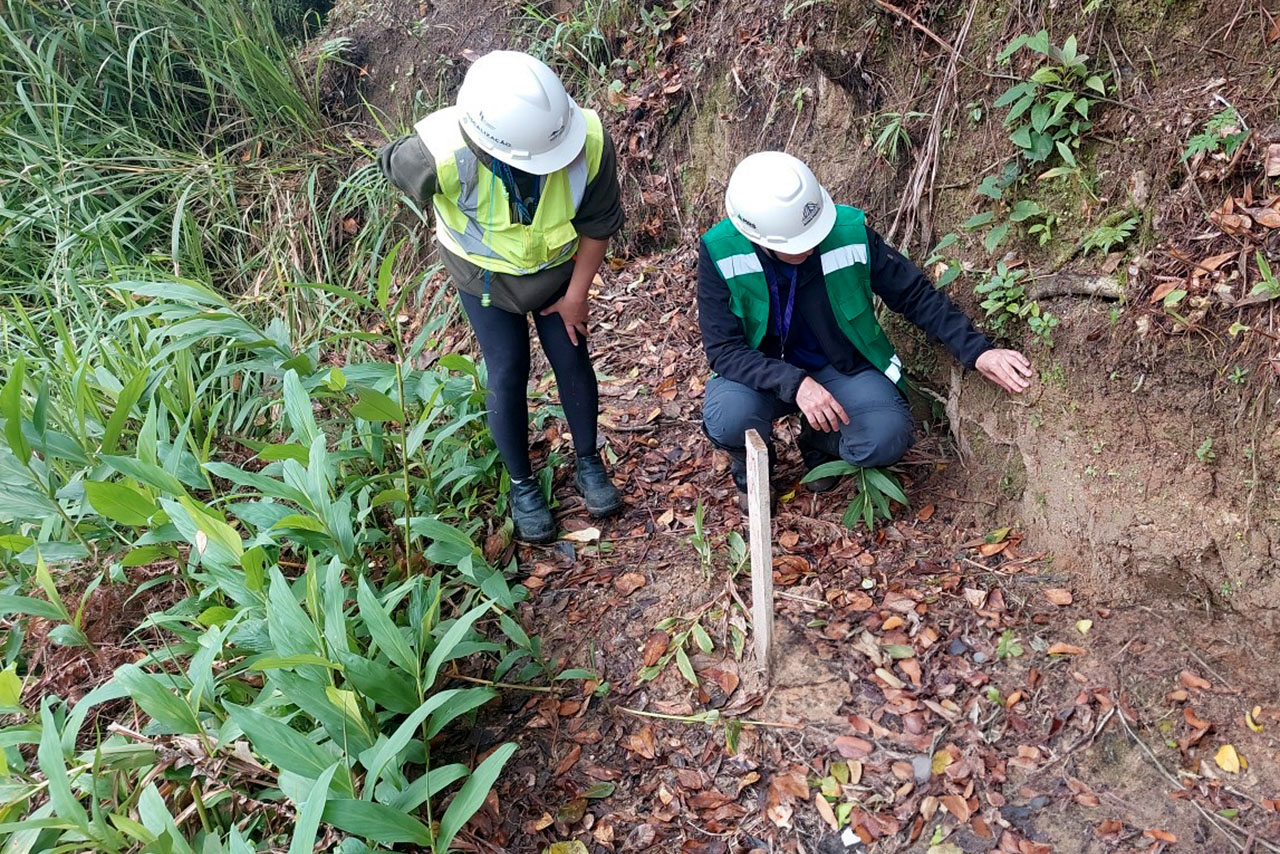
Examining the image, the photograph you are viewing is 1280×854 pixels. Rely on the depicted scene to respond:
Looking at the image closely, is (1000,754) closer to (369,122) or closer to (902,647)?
(902,647)

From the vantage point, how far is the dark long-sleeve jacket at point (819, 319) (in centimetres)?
228

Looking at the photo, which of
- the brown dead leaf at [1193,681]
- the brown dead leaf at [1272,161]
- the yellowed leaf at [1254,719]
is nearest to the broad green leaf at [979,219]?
the brown dead leaf at [1272,161]

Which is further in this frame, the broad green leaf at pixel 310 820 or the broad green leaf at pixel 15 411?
the broad green leaf at pixel 15 411

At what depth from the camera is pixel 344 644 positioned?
5.39ft

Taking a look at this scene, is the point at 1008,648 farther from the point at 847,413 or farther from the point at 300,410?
the point at 300,410

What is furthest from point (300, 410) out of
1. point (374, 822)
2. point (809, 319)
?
point (809, 319)

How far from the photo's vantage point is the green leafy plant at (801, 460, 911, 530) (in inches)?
94.9

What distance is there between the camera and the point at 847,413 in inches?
94.6

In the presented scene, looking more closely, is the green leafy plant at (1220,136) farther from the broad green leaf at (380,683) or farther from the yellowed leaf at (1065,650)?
the broad green leaf at (380,683)

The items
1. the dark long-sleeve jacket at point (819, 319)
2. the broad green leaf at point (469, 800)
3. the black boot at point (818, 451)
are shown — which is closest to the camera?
the broad green leaf at point (469, 800)

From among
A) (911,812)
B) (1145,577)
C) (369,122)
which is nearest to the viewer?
(911,812)

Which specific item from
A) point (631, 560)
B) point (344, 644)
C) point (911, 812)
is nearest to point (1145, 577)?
point (911, 812)

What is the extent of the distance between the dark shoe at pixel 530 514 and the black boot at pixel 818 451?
2.75 feet

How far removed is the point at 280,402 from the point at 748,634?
1922mm
